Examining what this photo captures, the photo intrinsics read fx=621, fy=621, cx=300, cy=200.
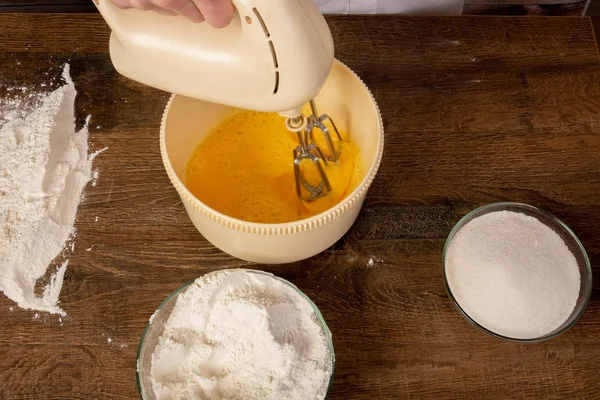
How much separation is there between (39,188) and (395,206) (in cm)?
47

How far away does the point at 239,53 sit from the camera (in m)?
0.59

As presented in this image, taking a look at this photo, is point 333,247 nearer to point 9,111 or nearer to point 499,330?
point 499,330

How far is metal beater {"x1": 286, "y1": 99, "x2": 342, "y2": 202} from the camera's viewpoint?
74 cm

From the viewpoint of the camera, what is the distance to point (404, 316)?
2.52ft

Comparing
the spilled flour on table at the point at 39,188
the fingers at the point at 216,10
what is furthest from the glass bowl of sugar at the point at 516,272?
the spilled flour on table at the point at 39,188

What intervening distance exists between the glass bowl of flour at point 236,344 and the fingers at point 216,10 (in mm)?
287

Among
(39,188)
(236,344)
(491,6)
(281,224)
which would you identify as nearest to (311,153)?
(281,224)

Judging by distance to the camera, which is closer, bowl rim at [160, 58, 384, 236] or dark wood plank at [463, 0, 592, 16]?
bowl rim at [160, 58, 384, 236]

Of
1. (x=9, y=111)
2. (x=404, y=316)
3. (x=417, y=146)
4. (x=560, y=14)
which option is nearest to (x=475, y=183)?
(x=417, y=146)

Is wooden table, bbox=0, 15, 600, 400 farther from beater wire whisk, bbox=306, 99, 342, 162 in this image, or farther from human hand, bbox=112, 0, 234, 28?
human hand, bbox=112, 0, 234, 28

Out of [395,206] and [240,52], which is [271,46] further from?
[395,206]

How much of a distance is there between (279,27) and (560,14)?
701 millimetres

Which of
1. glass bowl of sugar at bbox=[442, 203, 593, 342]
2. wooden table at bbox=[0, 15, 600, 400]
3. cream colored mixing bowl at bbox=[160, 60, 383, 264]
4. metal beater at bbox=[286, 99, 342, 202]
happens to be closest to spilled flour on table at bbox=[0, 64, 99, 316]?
wooden table at bbox=[0, 15, 600, 400]

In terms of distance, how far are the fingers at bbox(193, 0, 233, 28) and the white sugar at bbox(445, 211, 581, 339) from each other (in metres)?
0.40
